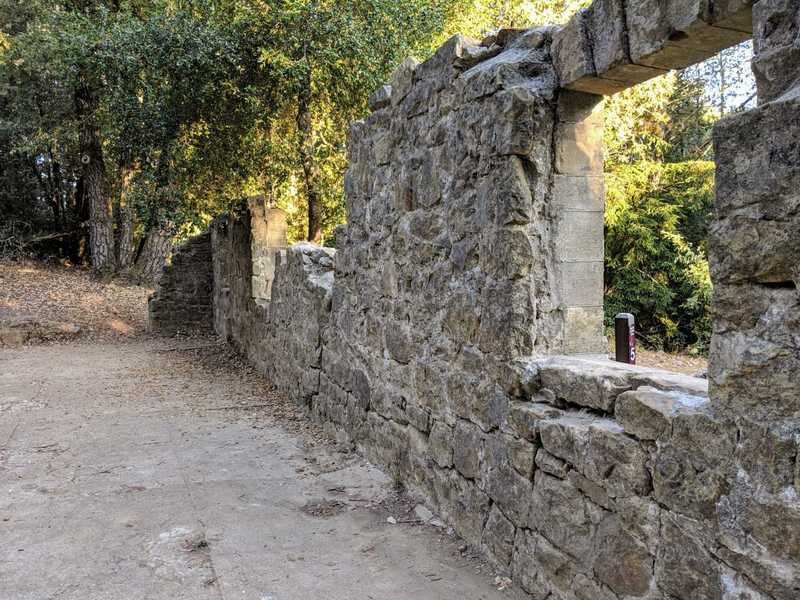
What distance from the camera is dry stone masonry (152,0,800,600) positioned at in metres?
2.04

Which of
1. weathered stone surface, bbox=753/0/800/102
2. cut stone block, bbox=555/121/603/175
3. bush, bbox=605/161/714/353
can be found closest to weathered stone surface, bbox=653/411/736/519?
weathered stone surface, bbox=753/0/800/102

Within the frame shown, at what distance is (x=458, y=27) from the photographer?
11.4 m

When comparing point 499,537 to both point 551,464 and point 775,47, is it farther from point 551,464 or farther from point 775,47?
point 775,47

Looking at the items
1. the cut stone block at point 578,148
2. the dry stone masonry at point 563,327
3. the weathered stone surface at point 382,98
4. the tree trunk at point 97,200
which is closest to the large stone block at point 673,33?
the dry stone masonry at point 563,327

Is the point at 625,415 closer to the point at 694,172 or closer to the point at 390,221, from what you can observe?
the point at 390,221

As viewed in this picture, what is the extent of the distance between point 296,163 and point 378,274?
5431mm

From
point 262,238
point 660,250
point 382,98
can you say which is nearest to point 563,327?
point 382,98

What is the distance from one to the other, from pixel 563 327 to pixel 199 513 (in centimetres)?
261

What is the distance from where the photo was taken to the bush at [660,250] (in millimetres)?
11031

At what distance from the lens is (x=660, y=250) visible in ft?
36.9

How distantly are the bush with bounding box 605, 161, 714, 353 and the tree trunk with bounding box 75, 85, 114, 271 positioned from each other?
43.5ft

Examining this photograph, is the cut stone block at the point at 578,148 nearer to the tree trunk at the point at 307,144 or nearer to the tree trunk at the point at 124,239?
the tree trunk at the point at 307,144

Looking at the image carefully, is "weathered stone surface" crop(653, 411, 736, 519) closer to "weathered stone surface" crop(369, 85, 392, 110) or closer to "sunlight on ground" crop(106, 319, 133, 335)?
"weathered stone surface" crop(369, 85, 392, 110)

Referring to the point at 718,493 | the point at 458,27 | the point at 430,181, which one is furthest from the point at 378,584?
the point at 458,27
